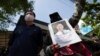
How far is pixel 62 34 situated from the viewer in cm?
427

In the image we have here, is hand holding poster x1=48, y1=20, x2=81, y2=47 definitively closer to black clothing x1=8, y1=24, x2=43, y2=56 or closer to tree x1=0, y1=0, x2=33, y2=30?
black clothing x1=8, y1=24, x2=43, y2=56

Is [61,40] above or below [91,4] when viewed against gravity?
above

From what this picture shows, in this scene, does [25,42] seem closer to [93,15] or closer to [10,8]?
[10,8]

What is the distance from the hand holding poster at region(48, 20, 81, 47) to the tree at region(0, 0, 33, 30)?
176 inches

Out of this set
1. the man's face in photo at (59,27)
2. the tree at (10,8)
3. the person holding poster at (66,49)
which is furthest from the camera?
the tree at (10,8)

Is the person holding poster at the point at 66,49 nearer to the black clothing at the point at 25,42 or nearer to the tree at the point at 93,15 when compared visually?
the black clothing at the point at 25,42

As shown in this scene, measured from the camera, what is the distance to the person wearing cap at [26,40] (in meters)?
4.36

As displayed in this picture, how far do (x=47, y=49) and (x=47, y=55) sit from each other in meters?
0.10

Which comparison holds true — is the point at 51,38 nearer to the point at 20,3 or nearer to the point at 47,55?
the point at 47,55

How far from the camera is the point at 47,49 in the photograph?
A: 4.21 meters

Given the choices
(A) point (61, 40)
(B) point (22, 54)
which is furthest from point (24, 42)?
(A) point (61, 40)

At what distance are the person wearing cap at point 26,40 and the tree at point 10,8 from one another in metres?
4.28

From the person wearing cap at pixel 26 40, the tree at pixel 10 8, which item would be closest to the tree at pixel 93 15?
the tree at pixel 10 8

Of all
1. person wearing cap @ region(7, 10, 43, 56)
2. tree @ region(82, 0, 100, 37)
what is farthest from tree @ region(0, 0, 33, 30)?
person wearing cap @ region(7, 10, 43, 56)
